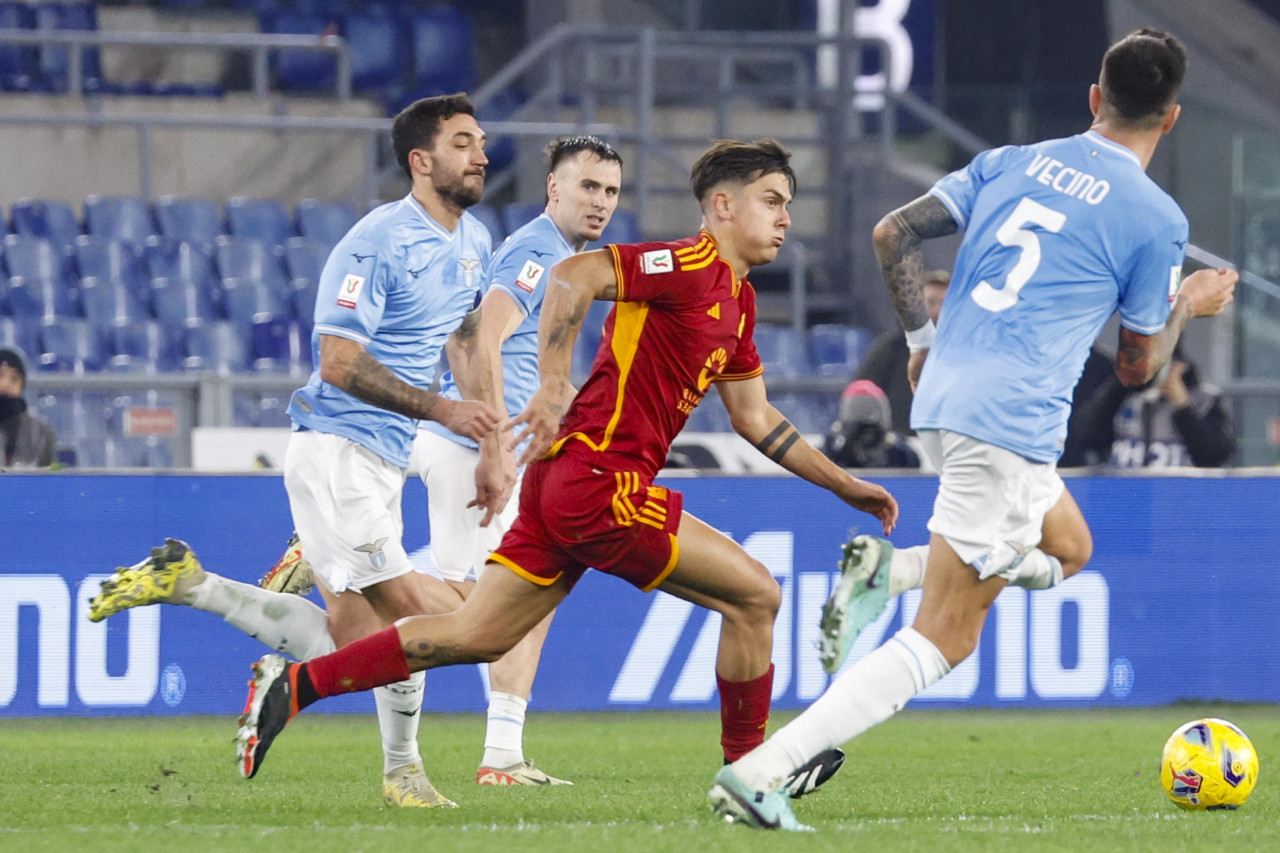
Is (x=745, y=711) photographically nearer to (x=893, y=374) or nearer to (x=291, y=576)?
(x=291, y=576)

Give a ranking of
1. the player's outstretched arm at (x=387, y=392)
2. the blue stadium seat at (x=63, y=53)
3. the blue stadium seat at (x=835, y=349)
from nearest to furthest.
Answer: the player's outstretched arm at (x=387, y=392) < the blue stadium seat at (x=835, y=349) < the blue stadium seat at (x=63, y=53)

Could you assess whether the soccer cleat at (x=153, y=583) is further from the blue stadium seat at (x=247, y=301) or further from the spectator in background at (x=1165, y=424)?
the blue stadium seat at (x=247, y=301)

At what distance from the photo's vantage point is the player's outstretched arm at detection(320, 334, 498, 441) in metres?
5.51

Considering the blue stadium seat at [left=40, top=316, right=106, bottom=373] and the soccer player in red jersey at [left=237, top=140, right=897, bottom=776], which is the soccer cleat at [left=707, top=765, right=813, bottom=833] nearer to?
the soccer player in red jersey at [left=237, top=140, right=897, bottom=776]

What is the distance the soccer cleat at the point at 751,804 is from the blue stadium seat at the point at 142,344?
976 cm

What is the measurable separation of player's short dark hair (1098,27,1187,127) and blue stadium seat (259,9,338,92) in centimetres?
1367

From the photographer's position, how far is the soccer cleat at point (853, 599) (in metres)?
4.96

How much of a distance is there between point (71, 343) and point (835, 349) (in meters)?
5.99

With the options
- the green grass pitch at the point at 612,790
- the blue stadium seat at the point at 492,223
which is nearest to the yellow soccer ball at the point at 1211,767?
the green grass pitch at the point at 612,790

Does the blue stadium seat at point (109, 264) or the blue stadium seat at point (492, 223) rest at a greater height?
the blue stadium seat at point (492, 223)

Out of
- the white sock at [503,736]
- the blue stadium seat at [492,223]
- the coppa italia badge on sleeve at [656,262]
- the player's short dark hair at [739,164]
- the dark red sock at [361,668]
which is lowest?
the white sock at [503,736]

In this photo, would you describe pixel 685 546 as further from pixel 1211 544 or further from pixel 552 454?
pixel 1211 544

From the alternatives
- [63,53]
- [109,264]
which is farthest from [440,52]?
[109,264]

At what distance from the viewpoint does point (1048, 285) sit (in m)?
5.04
